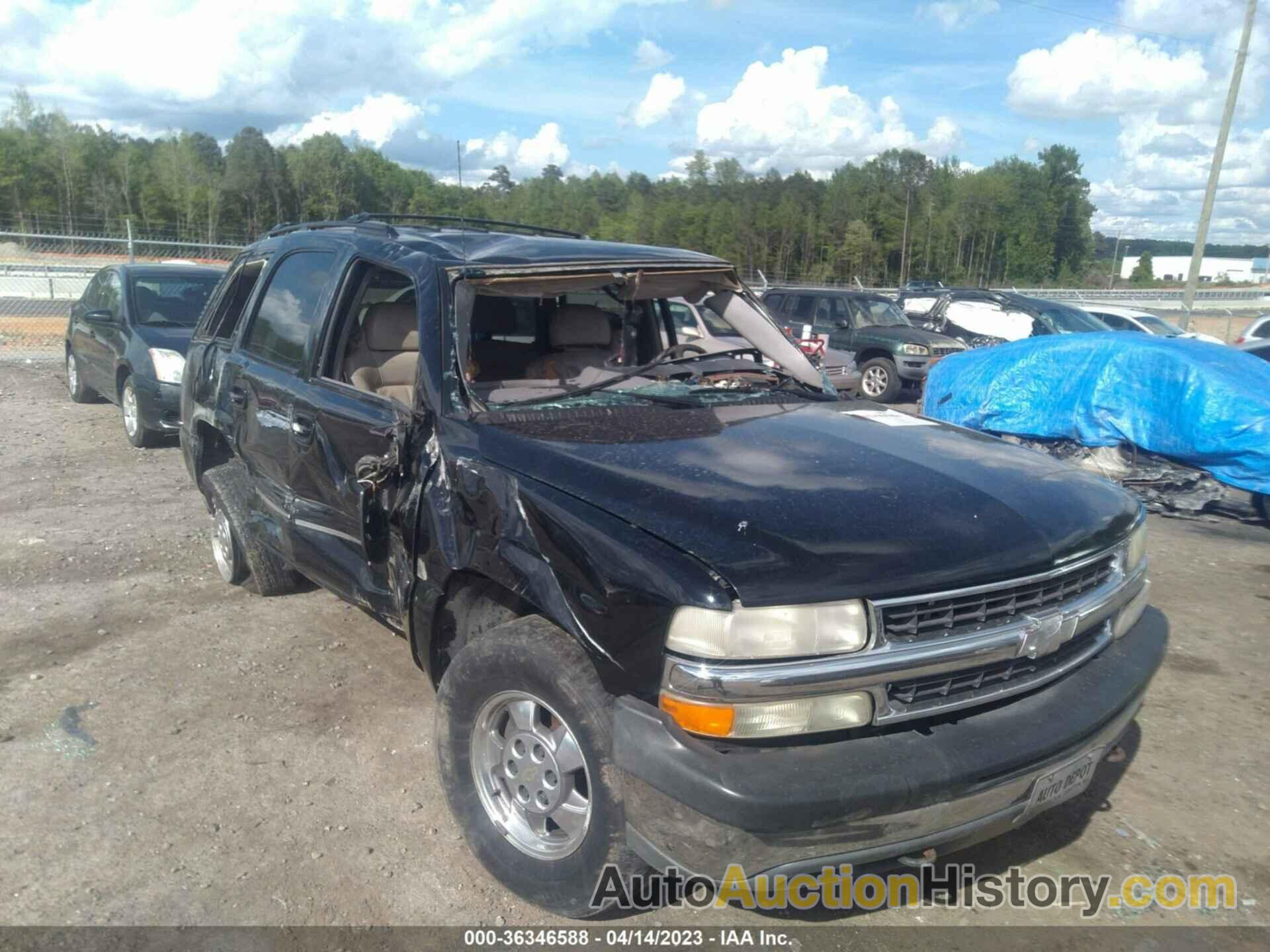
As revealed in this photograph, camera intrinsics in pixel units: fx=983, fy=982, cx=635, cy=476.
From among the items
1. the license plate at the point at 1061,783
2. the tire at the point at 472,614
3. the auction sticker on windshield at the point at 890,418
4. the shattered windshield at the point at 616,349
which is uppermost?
the shattered windshield at the point at 616,349

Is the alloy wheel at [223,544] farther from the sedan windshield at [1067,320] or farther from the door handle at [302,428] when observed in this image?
the sedan windshield at [1067,320]

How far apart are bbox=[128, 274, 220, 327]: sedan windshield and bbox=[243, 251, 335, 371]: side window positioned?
5.43 m

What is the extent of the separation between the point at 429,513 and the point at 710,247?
5672 cm

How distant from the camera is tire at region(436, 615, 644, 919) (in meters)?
2.52

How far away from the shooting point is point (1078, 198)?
85.2 metres

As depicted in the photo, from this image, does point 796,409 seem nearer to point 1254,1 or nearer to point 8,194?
point 1254,1

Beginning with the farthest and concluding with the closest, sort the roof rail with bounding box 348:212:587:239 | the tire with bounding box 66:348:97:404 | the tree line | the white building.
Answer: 1. the white building
2. the tree line
3. the tire with bounding box 66:348:97:404
4. the roof rail with bounding box 348:212:587:239

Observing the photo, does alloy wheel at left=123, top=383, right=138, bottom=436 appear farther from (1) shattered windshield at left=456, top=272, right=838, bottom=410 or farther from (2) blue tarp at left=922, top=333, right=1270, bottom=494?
(2) blue tarp at left=922, top=333, right=1270, bottom=494

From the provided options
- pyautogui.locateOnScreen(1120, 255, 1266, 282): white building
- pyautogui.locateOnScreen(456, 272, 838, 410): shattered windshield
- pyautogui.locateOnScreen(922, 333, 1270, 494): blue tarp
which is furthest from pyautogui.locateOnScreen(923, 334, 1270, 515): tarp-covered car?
pyautogui.locateOnScreen(1120, 255, 1266, 282): white building

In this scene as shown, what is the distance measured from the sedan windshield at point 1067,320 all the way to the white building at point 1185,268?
313 feet

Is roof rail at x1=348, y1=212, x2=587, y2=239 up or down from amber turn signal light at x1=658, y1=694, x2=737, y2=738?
up

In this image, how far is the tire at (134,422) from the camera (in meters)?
8.84

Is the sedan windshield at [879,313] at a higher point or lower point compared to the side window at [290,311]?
lower

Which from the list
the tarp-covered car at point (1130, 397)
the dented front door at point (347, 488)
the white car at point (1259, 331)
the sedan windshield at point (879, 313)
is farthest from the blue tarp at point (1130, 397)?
the white car at point (1259, 331)
